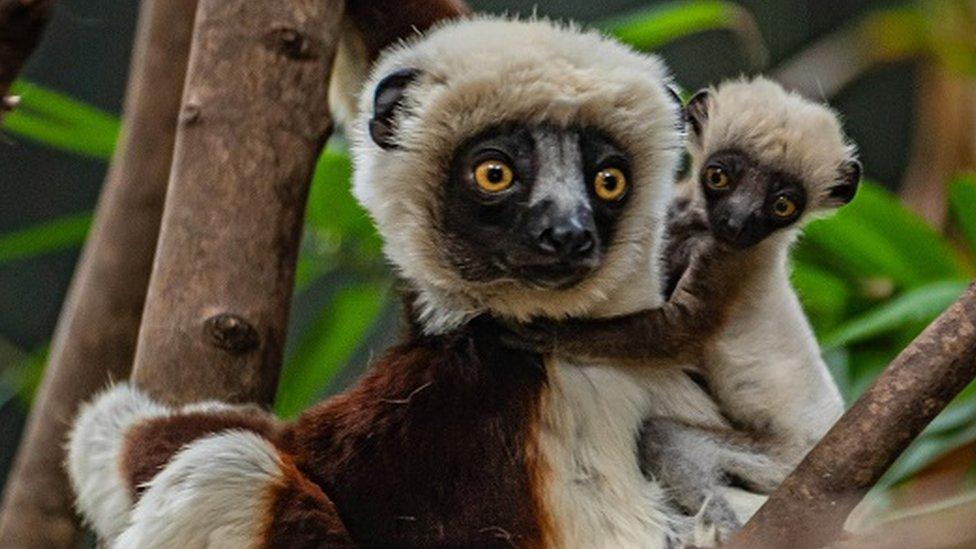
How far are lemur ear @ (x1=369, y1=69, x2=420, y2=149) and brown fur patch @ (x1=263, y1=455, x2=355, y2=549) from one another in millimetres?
754

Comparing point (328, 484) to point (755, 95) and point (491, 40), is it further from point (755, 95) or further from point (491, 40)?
point (755, 95)

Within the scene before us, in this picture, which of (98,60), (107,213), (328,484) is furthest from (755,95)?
(98,60)

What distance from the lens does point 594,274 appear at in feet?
9.63

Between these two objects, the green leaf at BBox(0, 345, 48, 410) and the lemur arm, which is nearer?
the lemur arm

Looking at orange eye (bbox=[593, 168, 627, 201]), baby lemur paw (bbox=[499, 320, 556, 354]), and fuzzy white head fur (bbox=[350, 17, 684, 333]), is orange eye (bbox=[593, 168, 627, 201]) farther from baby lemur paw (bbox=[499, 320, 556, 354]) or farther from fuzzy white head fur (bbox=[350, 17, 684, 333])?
baby lemur paw (bbox=[499, 320, 556, 354])

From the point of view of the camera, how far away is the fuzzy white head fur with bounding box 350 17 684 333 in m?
2.93

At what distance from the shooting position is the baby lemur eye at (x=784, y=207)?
124 inches

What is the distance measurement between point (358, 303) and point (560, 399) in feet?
8.01

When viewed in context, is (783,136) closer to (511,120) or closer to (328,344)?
(511,120)

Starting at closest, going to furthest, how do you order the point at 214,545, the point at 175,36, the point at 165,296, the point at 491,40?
the point at 214,545, the point at 491,40, the point at 165,296, the point at 175,36

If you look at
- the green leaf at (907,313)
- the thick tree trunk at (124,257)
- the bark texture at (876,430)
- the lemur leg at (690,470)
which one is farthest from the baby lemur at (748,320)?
the thick tree trunk at (124,257)

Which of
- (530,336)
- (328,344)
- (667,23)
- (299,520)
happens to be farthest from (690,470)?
(328,344)

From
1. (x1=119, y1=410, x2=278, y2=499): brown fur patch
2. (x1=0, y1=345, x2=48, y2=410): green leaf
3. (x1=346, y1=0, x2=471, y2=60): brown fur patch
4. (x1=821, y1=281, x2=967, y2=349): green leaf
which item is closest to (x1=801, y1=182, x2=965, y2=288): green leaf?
(x1=821, y1=281, x2=967, y2=349): green leaf

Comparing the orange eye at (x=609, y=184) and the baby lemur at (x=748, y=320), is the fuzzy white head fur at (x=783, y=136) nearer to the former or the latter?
the baby lemur at (x=748, y=320)
